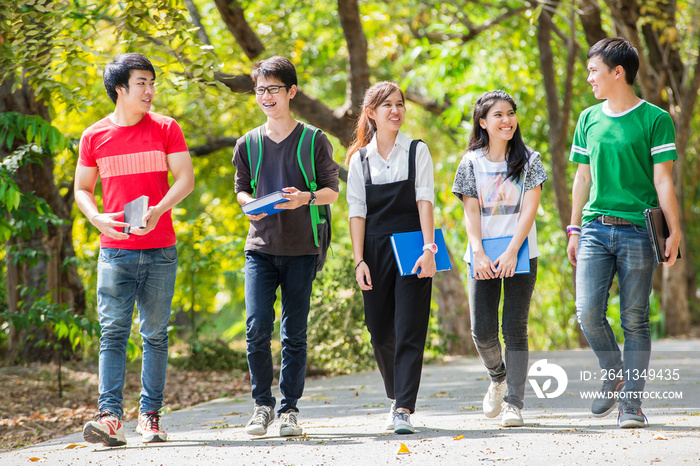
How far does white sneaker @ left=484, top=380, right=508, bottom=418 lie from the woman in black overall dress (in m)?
0.51

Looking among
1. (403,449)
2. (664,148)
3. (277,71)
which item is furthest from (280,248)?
(664,148)

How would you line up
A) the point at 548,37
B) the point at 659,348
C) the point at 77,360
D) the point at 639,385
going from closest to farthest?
1. the point at 639,385
2. the point at 77,360
3. the point at 659,348
4. the point at 548,37

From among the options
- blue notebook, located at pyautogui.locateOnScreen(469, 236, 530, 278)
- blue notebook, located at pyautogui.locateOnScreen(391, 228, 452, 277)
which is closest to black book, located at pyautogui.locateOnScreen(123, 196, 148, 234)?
blue notebook, located at pyautogui.locateOnScreen(391, 228, 452, 277)

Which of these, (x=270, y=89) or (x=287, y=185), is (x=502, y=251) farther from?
(x=270, y=89)

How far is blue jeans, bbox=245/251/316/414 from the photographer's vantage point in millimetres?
4254

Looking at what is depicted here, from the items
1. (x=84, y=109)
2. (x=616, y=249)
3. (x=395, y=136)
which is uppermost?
(x=84, y=109)

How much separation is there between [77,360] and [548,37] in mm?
7102

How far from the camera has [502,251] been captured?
4.27 meters

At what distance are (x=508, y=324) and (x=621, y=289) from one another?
2.14ft

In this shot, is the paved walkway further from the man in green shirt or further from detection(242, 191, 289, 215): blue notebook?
detection(242, 191, 289, 215): blue notebook

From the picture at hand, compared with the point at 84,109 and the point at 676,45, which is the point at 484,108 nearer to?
the point at 84,109

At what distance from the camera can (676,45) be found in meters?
10.4

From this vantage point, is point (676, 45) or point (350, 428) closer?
point (350, 428)

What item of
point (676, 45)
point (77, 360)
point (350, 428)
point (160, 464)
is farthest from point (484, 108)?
point (676, 45)
